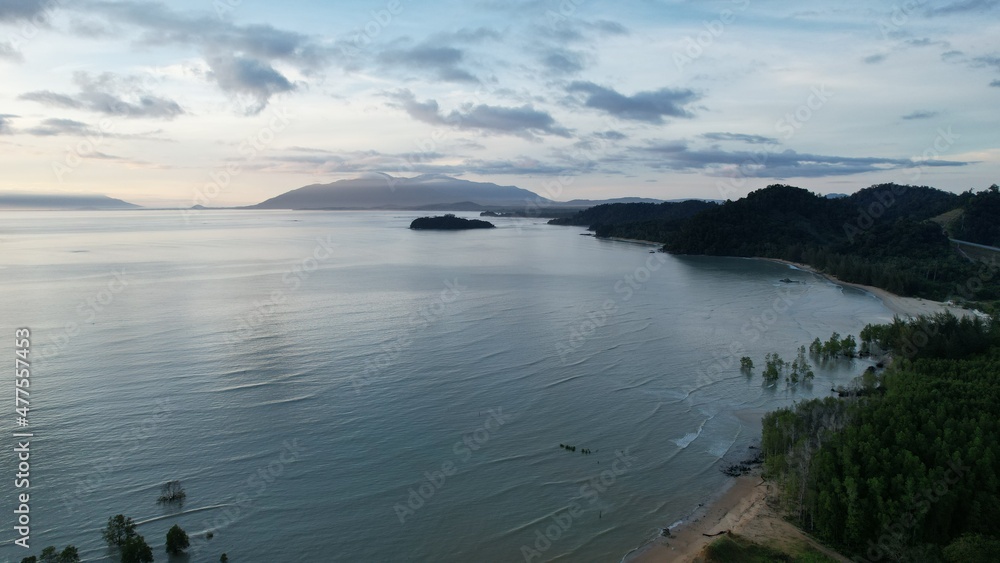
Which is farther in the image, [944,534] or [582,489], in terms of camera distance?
[582,489]

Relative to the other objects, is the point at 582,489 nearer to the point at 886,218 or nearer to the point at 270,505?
the point at 270,505

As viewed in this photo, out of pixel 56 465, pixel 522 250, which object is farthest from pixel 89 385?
pixel 522 250

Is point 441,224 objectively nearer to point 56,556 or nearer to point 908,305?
point 908,305

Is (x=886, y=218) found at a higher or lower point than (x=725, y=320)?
higher

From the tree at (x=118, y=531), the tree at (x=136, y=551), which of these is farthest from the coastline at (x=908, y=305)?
the tree at (x=118, y=531)

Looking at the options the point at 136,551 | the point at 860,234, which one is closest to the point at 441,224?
the point at 860,234

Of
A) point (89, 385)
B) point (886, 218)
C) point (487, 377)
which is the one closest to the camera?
point (89, 385)
